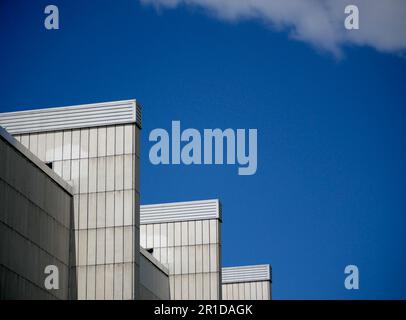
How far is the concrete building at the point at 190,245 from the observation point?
53.7 m

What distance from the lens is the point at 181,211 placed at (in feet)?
180

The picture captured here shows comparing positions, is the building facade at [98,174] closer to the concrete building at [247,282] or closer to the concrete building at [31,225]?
the concrete building at [31,225]

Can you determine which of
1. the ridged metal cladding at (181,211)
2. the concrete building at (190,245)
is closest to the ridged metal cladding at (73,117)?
the ridged metal cladding at (181,211)

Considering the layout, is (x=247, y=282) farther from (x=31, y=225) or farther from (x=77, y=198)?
(x=31, y=225)

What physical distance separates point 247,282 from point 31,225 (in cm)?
2616

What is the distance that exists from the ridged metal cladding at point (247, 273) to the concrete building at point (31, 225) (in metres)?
22.7

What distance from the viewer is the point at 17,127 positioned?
44.1 meters

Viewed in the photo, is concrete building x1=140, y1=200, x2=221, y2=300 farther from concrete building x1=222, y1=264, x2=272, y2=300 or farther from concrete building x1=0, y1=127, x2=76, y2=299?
→ concrete building x1=0, y1=127, x2=76, y2=299

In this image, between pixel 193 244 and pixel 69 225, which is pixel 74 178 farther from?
pixel 193 244

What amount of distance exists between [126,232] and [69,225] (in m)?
2.51

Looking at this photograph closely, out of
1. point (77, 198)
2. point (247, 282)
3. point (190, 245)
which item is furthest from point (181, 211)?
point (77, 198)

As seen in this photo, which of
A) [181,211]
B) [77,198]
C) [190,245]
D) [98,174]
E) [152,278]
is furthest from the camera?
[181,211]

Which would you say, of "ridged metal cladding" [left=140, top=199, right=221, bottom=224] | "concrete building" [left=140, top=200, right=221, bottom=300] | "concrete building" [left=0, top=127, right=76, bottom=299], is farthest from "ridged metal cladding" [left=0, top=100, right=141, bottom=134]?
"concrete building" [left=140, top=200, right=221, bottom=300]
